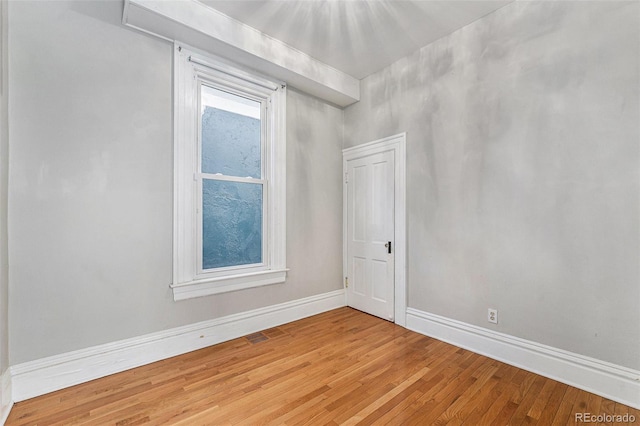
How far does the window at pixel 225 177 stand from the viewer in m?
2.61

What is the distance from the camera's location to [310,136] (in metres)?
3.61

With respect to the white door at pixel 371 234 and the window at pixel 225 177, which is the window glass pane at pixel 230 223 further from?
the white door at pixel 371 234

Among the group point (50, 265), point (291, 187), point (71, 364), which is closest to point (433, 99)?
point (291, 187)

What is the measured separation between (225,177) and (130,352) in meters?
1.73

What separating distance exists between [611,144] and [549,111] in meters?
0.46

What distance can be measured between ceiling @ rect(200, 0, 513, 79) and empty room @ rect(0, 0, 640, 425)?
0.02 metres

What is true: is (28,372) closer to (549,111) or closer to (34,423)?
(34,423)

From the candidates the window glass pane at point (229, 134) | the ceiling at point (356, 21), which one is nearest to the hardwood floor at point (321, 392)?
the window glass pane at point (229, 134)

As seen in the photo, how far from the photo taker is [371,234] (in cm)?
355

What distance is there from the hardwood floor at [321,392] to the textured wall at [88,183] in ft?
1.33

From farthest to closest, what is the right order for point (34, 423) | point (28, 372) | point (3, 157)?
1. point (28, 372)
2. point (3, 157)
3. point (34, 423)

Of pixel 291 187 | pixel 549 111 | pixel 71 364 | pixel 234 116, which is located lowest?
pixel 71 364

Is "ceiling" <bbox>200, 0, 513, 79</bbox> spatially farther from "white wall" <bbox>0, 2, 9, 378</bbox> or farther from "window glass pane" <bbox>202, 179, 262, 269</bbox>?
"window glass pane" <bbox>202, 179, 262, 269</bbox>

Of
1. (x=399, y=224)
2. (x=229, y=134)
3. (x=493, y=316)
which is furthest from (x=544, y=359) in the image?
(x=229, y=134)
